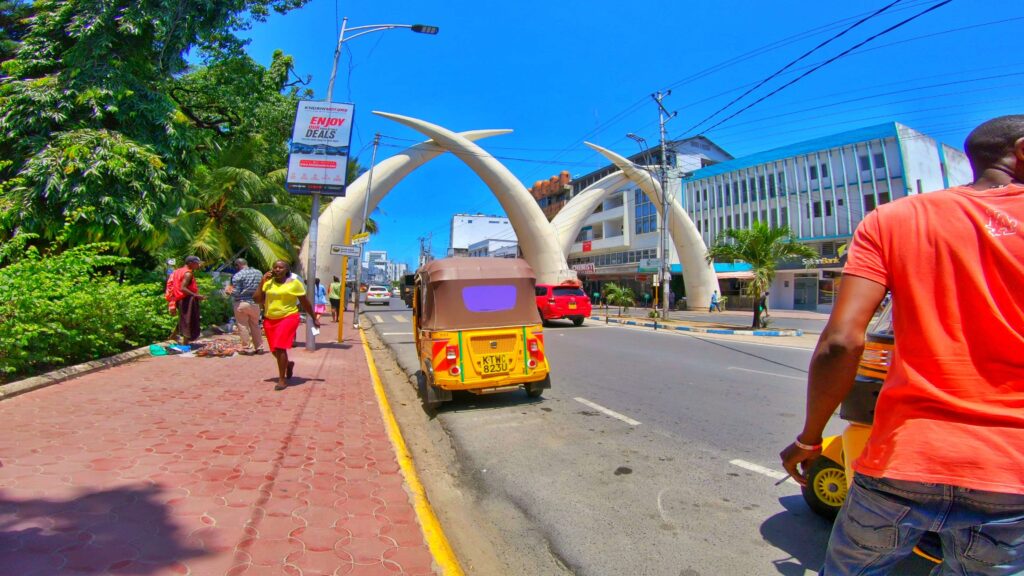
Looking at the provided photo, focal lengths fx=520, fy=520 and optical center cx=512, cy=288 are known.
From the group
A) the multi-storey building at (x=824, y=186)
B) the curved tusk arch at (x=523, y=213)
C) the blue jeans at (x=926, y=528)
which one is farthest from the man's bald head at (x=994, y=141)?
the curved tusk arch at (x=523, y=213)

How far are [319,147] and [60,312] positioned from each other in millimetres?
6164

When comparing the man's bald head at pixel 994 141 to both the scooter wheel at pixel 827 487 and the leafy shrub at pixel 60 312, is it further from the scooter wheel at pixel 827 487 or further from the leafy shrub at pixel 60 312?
the leafy shrub at pixel 60 312

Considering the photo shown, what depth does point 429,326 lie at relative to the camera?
6516mm

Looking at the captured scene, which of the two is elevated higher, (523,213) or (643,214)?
(643,214)

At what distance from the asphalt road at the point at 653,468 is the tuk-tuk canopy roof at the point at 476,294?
44.5 inches

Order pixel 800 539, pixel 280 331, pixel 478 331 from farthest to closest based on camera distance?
pixel 280 331
pixel 478 331
pixel 800 539

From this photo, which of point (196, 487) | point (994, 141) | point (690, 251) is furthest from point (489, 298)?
point (690, 251)

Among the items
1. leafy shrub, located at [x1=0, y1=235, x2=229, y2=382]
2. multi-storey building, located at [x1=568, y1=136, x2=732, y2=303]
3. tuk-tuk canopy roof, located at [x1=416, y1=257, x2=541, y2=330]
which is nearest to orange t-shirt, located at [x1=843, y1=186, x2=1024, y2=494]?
tuk-tuk canopy roof, located at [x1=416, y1=257, x2=541, y2=330]

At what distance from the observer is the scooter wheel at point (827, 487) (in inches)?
127

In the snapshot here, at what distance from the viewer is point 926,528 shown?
4.42 ft

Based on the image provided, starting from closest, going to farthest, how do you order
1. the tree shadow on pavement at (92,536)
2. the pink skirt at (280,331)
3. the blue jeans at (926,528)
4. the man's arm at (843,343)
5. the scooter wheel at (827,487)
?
1. the blue jeans at (926,528)
2. the man's arm at (843,343)
3. the tree shadow on pavement at (92,536)
4. the scooter wheel at (827,487)
5. the pink skirt at (280,331)

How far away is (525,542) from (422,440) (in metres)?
2.48

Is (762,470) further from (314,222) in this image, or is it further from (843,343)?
(314,222)

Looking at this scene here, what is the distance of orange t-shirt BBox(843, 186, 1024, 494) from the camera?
1288 millimetres
